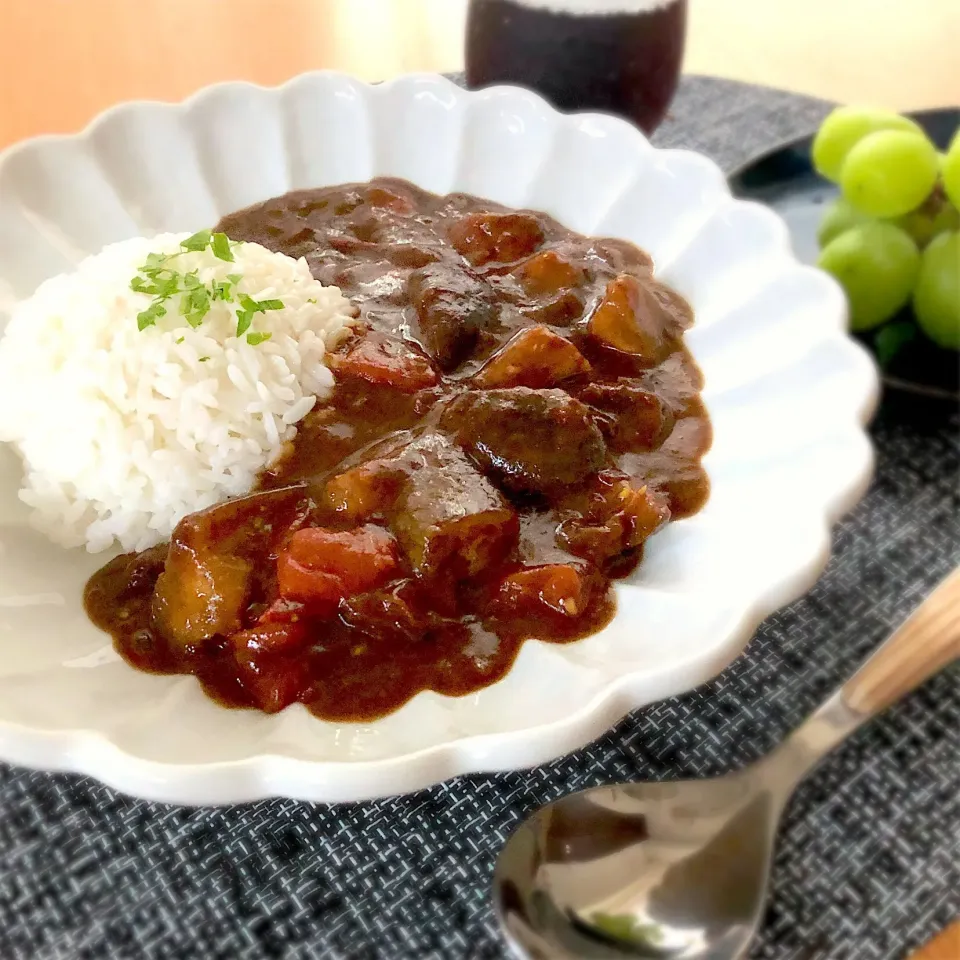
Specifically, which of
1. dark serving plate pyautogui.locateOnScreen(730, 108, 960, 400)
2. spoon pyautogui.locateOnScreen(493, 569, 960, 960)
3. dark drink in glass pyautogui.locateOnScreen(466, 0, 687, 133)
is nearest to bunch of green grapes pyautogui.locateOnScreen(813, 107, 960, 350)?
dark serving plate pyautogui.locateOnScreen(730, 108, 960, 400)

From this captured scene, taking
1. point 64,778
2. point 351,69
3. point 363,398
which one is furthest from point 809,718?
point 351,69

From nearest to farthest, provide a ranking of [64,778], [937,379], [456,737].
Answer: [456,737]
[64,778]
[937,379]

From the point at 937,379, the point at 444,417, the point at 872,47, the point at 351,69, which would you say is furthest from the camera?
the point at 872,47

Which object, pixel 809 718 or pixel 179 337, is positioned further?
pixel 179 337

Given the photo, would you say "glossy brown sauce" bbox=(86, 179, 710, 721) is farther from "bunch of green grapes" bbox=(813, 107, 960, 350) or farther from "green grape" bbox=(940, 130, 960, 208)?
"green grape" bbox=(940, 130, 960, 208)

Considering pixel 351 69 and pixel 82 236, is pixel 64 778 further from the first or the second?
pixel 351 69

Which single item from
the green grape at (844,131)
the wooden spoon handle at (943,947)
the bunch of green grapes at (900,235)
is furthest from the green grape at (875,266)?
the wooden spoon handle at (943,947)

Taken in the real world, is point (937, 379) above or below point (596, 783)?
above
